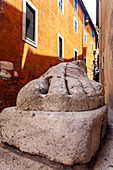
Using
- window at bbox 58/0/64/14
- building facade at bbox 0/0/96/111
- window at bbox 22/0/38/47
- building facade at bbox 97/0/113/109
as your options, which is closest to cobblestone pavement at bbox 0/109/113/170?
building facade at bbox 97/0/113/109

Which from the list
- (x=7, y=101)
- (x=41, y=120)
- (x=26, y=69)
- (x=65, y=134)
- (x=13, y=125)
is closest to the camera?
(x=65, y=134)

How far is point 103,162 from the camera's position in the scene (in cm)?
98

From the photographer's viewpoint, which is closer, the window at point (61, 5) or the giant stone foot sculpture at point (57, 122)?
the giant stone foot sculpture at point (57, 122)

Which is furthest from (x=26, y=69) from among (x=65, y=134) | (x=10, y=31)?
(x=65, y=134)

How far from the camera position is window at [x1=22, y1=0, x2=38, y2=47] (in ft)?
15.7

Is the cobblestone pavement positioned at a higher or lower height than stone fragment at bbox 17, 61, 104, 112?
lower

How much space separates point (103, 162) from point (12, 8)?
14.3 ft

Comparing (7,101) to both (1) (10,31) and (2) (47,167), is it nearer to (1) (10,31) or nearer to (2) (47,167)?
(1) (10,31)

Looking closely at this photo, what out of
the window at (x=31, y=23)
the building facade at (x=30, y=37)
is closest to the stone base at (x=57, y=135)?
the building facade at (x=30, y=37)

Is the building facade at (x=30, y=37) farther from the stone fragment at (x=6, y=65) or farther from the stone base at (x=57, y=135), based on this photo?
the stone base at (x=57, y=135)

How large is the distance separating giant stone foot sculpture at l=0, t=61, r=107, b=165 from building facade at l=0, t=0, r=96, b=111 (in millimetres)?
2528

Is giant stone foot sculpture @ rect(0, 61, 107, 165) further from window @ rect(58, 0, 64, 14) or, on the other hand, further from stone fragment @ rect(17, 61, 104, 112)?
window @ rect(58, 0, 64, 14)

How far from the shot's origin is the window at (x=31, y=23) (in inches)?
188

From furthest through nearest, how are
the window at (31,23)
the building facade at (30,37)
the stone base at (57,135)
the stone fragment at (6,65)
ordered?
the window at (31,23) → the building facade at (30,37) → the stone fragment at (6,65) → the stone base at (57,135)
